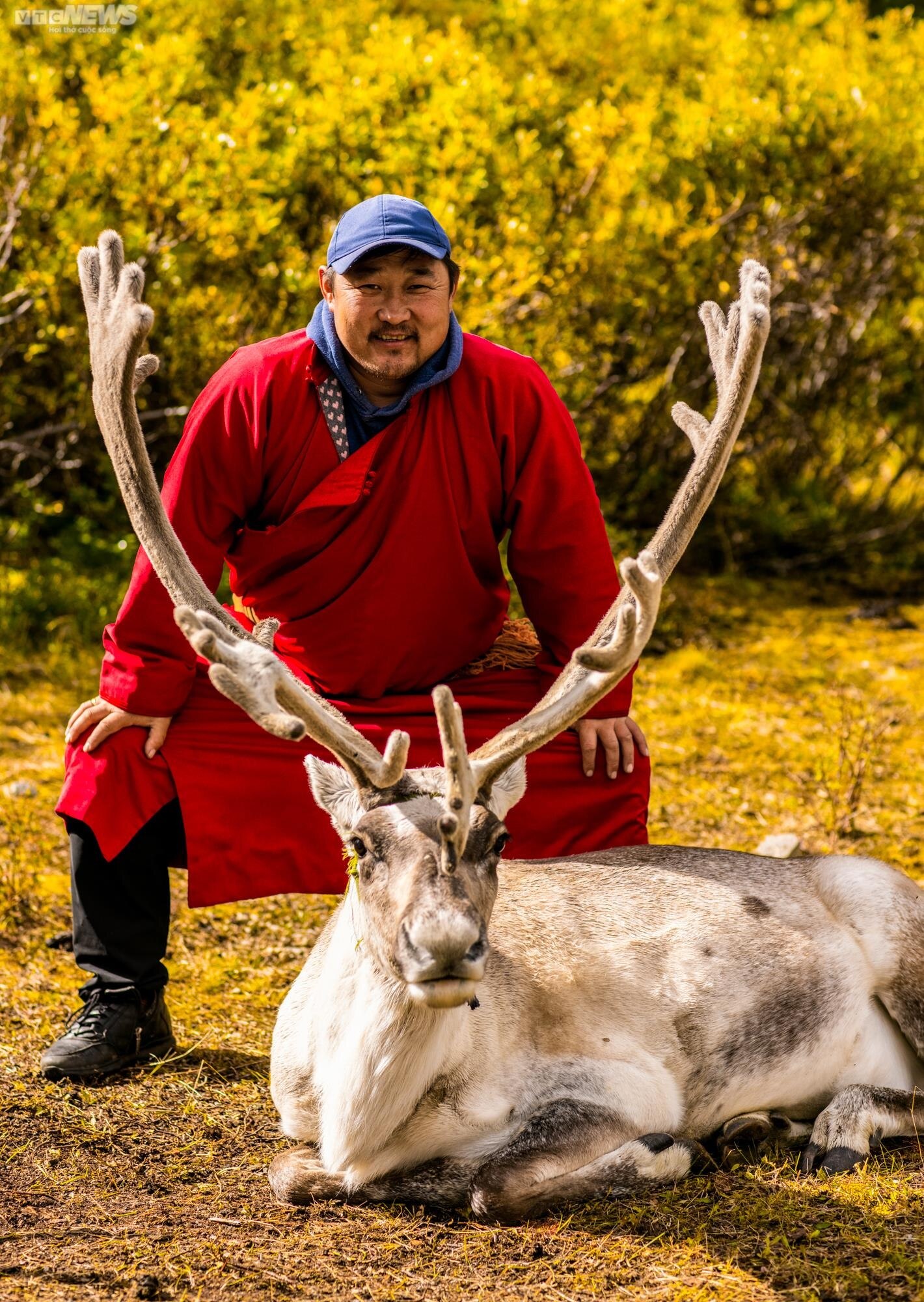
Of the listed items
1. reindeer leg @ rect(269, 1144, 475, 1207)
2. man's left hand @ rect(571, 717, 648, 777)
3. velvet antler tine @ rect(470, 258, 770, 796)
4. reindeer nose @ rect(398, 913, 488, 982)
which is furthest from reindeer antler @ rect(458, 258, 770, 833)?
reindeer leg @ rect(269, 1144, 475, 1207)

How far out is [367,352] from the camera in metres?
5.19

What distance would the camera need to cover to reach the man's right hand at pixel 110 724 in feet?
16.5

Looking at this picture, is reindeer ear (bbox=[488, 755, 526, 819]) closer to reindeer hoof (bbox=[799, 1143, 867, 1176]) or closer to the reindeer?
the reindeer

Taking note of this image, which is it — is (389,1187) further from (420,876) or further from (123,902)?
(123,902)

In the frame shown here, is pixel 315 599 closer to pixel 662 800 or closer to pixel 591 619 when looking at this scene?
pixel 591 619

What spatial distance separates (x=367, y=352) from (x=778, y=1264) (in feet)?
10.4

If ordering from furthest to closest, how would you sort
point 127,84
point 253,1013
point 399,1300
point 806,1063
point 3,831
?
1. point 127,84
2. point 3,831
3. point 253,1013
4. point 806,1063
5. point 399,1300

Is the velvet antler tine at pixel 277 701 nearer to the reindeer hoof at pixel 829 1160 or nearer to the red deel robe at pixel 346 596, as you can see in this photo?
the red deel robe at pixel 346 596

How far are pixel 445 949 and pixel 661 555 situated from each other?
1.55 m

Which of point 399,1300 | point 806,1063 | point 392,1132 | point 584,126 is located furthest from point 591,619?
point 584,126

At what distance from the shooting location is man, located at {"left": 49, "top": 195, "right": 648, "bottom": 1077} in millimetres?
5051

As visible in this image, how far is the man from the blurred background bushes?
374 centimetres

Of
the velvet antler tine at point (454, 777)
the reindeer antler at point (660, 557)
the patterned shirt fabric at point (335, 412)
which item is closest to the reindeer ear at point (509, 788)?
the reindeer antler at point (660, 557)

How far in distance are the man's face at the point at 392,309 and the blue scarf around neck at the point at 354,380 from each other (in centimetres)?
5
